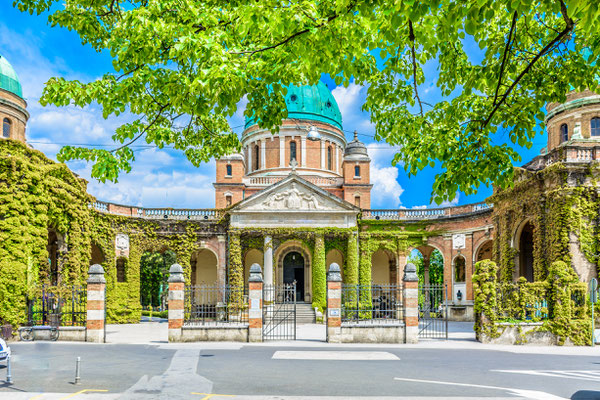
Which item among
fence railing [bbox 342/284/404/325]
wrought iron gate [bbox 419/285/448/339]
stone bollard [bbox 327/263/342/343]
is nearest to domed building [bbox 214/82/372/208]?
fence railing [bbox 342/284/404/325]

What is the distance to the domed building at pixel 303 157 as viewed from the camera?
4162cm

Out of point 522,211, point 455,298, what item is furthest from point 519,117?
point 455,298

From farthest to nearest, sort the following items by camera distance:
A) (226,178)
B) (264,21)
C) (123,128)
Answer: (226,178) → (123,128) → (264,21)

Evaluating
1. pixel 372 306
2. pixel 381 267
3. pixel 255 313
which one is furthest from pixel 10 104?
pixel 381 267

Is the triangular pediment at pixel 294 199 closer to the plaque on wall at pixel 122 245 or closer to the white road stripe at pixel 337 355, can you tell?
the plaque on wall at pixel 122 245

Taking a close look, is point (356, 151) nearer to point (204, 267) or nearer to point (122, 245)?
point (204, 267)

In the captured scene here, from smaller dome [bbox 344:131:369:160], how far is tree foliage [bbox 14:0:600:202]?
104 feet

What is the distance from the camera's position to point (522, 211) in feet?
87.5

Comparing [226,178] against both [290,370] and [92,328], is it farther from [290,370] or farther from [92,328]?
[290,370]

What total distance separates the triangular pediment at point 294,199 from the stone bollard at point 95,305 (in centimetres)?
1682

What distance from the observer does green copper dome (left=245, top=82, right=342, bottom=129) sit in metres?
46.1

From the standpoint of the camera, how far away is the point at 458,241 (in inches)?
1494

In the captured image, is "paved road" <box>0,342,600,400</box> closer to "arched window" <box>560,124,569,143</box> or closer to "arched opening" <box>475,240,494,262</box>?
"arched window" <box>560,124,569,143</box>

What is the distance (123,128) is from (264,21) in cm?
523
